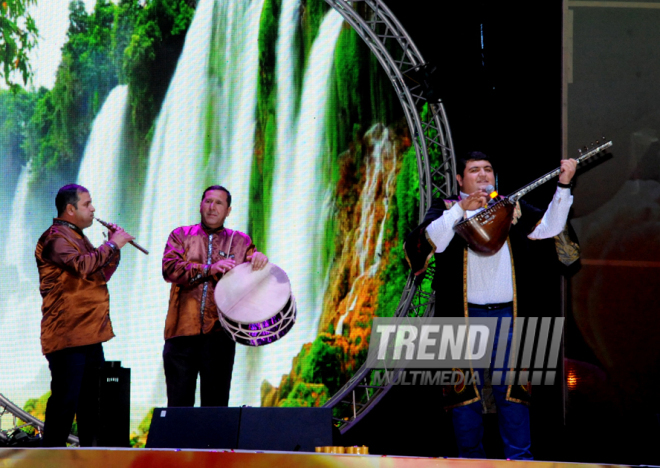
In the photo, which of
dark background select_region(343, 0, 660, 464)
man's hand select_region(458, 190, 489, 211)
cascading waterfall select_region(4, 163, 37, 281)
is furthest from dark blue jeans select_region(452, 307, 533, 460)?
cascading waterfall select_region(4, 163, 37, 281)

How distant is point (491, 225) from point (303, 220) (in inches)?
83.8

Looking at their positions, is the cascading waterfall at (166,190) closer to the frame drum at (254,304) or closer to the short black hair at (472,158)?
the frame drum at (254,304)

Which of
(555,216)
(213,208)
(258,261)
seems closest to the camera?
(555,216)

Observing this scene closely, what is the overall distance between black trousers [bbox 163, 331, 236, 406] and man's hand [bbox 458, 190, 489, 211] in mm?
1552

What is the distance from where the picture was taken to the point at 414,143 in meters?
4.61

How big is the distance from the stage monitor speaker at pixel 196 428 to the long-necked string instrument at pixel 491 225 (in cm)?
123

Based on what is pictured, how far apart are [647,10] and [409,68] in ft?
5.02

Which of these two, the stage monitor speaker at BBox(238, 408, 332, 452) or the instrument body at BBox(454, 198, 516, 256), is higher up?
the instrument body at BBox(454, 198, 516, 256)

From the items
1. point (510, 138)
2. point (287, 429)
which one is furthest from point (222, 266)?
point (510, 138)

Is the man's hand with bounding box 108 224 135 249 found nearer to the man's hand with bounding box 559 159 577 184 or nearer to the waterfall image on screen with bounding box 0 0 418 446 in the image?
the waterfall image on screen with bounding box 0 0 418 446

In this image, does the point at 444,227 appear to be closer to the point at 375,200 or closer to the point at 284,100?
the point at 375,200

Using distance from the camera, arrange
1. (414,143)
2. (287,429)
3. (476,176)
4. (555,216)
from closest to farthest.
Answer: (287,429) → (555,216) → (476,176) → (414,143)

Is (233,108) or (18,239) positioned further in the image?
(233,108)

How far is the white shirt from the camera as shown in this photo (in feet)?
10.1
